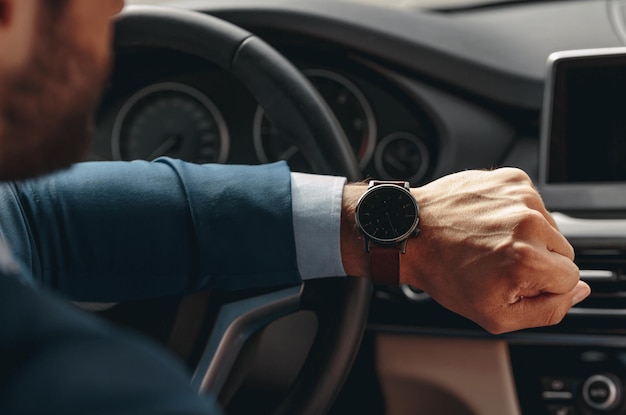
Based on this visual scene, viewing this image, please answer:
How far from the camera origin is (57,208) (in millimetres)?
927

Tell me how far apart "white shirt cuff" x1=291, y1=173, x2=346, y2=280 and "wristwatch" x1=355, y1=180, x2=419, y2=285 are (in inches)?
1.1

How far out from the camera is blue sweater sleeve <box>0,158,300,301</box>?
3.03 feet

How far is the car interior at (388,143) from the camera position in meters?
1.05

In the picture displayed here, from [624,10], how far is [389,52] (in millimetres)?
390

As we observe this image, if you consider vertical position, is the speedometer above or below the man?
below

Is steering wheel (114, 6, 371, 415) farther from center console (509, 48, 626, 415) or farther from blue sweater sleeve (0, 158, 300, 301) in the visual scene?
center console (509, 48, 626, 415)

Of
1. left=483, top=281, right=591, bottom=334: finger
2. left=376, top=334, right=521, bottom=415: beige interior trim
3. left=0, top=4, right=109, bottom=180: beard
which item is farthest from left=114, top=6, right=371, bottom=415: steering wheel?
left=0, top=4, right=109, bottom=180: beard

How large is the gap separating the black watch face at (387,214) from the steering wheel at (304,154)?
83 mm

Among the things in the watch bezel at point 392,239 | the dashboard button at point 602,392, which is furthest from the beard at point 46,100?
the dashboard button at point 602,392

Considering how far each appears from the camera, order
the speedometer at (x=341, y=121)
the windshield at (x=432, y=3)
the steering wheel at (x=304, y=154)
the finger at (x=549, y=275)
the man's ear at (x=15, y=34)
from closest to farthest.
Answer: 1. the man's ear at (x=15, y=34)
2. the finger at (x=549, y=275)
3. the steering wheel at (x=304, y=154)
4. the speedometer at (x=341, y=121)
5. the windshield at (x=432, y=3)

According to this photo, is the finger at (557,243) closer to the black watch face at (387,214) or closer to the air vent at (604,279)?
the black watch face at (387,214)

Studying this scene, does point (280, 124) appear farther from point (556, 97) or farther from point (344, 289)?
point (556, 97)

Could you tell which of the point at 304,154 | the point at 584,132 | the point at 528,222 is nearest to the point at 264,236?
the point at 304,154

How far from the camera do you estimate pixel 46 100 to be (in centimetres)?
47
